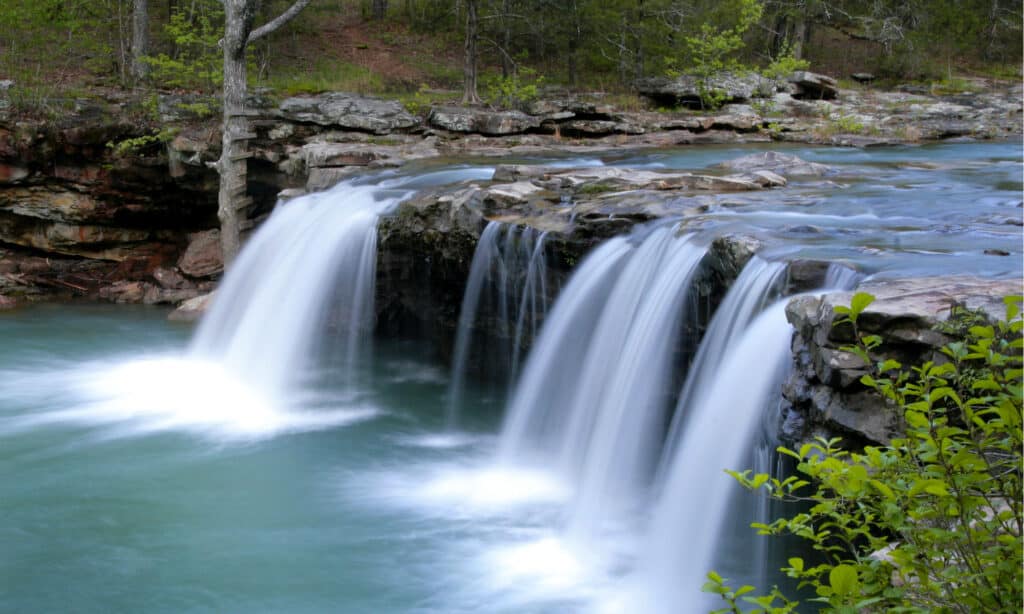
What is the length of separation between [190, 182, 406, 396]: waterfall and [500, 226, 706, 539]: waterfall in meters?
3.61

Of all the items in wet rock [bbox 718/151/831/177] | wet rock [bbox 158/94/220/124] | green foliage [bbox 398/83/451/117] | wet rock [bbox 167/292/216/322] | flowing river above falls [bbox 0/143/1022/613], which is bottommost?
flowing river above falls [bbox 0/143/1022/613]

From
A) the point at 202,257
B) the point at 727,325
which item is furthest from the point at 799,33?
the point at 727,325

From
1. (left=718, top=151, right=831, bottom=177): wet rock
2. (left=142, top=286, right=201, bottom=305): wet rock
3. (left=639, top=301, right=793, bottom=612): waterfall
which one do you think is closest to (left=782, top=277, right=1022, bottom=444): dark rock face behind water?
(left=639, top=301, right=793, bottom=612): waterfall

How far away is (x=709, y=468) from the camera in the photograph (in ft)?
20.0

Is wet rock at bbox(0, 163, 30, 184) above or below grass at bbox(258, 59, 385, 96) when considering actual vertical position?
below

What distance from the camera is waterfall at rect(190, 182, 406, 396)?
1145cm

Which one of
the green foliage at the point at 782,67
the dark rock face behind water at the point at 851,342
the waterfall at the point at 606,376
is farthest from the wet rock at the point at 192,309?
the green foliage at the point at 782,67

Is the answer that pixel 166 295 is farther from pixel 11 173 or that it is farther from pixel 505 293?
pixel 505 293

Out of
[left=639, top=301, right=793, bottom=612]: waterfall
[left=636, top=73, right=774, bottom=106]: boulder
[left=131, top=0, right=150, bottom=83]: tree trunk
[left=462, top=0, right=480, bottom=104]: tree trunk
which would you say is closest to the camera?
A: [left=639, top=301, right=793, bottom=612]: waterfall

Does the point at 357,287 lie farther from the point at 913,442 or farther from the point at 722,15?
the point at 722,15

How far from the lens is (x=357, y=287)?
11.5 m

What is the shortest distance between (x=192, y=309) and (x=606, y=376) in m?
9.33

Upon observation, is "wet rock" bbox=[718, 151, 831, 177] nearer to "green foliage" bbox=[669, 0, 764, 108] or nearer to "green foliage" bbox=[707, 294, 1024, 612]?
"green foliage" bbox=[707, 294, 1024, 612]

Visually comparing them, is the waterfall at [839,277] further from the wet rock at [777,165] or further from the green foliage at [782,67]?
the green foliage at [782,67]
